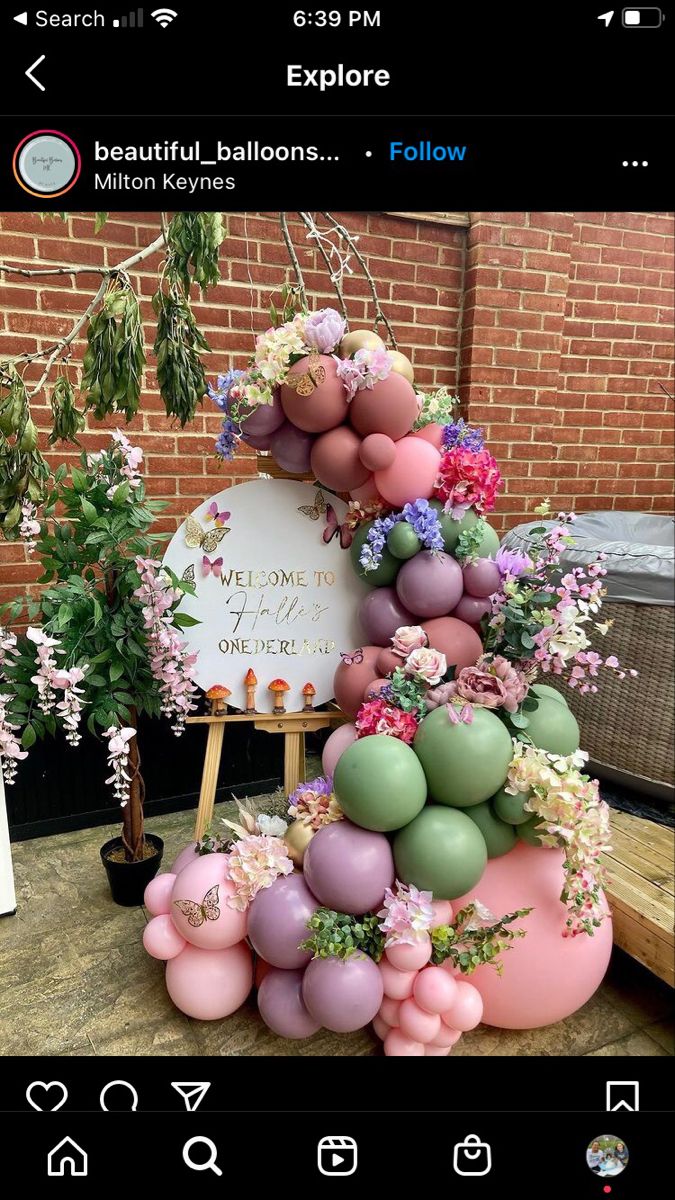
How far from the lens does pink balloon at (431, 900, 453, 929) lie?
1.27m

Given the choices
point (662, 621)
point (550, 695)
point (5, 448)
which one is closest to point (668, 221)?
point (662, 621)

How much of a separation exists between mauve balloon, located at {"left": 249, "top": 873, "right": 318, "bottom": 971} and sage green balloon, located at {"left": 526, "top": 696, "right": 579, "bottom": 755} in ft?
1.84

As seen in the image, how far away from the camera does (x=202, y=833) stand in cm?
162

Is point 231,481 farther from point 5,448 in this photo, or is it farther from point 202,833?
point 202,833

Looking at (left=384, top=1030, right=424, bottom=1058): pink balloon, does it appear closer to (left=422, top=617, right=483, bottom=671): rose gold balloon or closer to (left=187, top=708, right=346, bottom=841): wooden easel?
(left=187, top=708, right=346, bottom=841): wooden easel

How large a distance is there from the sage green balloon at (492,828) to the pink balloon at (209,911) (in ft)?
1.69

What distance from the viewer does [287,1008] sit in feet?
4.18

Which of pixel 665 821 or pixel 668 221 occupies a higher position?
pixel 668 221

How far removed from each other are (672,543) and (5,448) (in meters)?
2.36

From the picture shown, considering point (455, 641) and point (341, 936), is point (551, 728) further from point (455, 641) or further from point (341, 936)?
point (341, 936)

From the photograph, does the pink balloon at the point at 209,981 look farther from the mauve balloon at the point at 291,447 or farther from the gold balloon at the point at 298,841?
the mauve balloon at the point at 291,447
